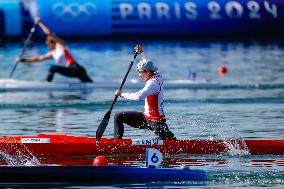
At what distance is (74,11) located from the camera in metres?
65.2

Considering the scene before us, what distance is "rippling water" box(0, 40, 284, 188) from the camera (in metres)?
20.3

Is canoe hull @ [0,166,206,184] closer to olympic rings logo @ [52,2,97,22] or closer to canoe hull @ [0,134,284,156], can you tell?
canoe hull @ [0,134,284,156]

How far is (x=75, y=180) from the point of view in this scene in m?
18.2

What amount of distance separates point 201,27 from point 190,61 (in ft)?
45.1

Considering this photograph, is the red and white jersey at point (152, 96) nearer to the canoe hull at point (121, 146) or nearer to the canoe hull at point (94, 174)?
the canoe hull at point (121, 146)

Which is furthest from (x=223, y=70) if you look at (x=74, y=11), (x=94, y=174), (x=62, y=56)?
(x=94, y=174)

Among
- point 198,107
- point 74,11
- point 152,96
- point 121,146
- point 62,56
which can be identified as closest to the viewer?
point 121,146

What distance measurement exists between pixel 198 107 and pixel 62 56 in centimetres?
638

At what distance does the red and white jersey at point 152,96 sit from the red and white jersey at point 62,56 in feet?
47.7

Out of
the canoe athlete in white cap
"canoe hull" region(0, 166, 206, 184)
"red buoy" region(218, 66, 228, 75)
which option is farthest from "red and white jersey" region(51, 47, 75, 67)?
"canoe hull" region(0, 166, 206, 184)

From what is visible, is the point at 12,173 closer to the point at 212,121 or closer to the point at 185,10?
the point at 212,121

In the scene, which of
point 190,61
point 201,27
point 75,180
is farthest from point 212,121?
point 201,27

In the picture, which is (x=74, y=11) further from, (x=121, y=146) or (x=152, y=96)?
(x=121, y=146)

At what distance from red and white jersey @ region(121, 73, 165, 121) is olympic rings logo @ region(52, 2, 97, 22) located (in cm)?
4359
